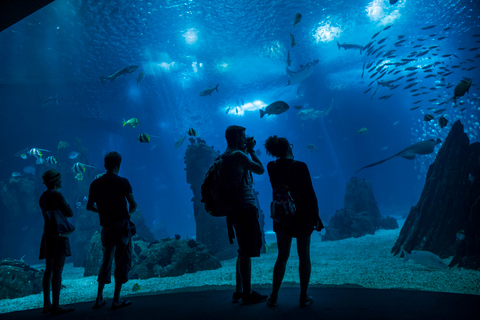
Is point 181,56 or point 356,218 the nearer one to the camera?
point 356,218

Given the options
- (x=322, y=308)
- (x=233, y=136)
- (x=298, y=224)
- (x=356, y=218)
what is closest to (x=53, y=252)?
(x=233, y=136)

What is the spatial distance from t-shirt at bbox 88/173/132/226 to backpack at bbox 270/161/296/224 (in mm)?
1849

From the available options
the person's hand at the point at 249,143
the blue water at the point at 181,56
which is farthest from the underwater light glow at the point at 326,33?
the person's hand at the point at 249,143

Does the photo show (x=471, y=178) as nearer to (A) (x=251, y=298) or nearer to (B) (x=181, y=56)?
(A) (x=251, y=298)

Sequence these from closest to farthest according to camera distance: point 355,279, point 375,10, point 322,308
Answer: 1. point 322,308
2. point 355,279
3. point 375,10

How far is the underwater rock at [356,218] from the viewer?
42.2 feet

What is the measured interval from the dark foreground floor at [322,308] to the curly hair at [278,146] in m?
1.62

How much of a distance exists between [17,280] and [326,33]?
18.6 meters

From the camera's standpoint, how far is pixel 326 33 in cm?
1622

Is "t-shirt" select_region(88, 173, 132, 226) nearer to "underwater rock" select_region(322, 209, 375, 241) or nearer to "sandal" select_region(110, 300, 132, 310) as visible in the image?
"sandal" select_region(110, 300, 132, 310)

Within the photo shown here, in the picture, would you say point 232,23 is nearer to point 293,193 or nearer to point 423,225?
point 423,225

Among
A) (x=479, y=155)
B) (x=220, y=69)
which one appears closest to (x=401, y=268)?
(x=479, y=155)

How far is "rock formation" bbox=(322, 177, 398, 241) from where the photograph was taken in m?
12.9

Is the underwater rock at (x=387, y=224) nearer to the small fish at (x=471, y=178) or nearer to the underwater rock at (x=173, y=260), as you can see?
the small fish at (x=471, y=178)
